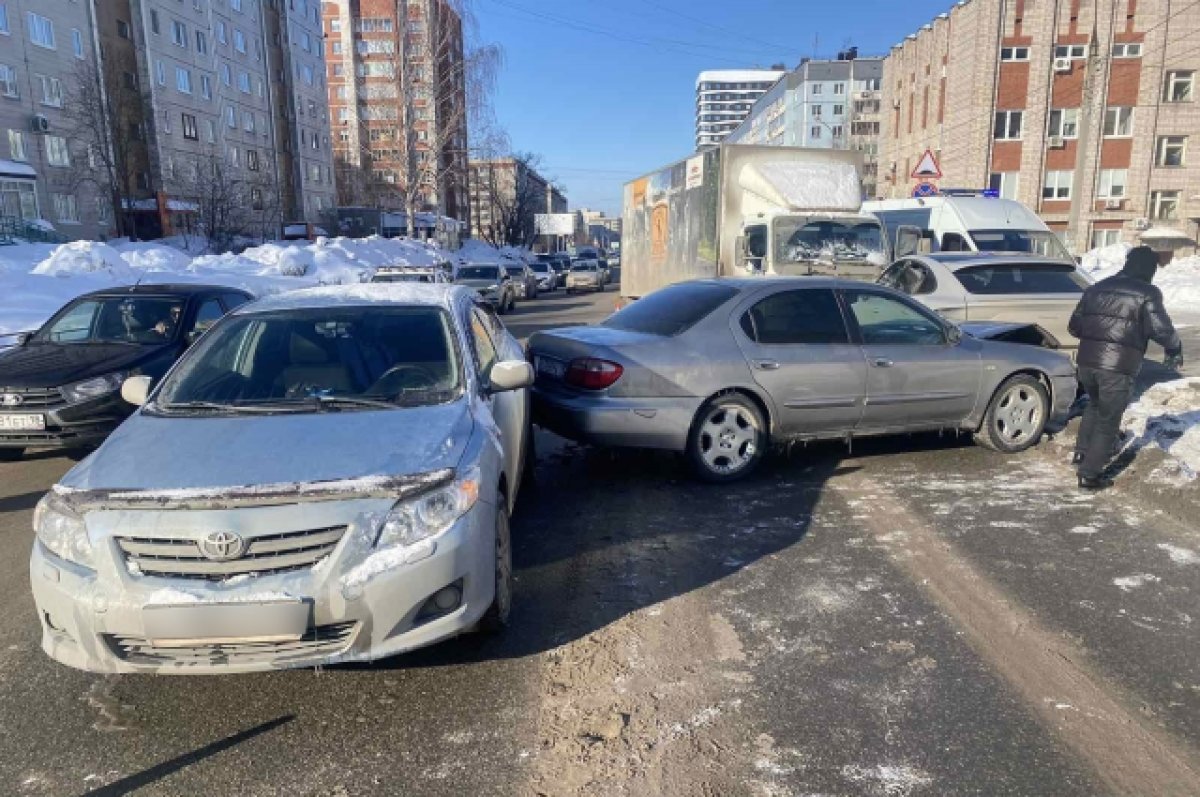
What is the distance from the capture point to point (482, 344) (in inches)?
192

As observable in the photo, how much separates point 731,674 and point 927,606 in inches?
48.0

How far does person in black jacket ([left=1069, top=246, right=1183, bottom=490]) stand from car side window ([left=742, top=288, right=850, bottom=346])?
1.69 meters

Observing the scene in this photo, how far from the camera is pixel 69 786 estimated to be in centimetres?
266

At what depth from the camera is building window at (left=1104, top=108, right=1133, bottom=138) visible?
38.8m

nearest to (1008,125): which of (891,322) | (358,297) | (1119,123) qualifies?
(1119,123)

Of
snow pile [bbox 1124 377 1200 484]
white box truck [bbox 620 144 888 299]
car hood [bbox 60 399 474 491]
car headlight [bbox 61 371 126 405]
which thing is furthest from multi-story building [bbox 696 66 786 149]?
car hood [bbox 60 399 474 491]

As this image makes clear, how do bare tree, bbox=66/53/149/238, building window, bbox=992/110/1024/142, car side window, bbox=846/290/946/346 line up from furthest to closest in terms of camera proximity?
building window, bbox=992/110/1024/142 → bare tree, bbox=66/53/149/238 → car side window, bbox=846/290/946/346

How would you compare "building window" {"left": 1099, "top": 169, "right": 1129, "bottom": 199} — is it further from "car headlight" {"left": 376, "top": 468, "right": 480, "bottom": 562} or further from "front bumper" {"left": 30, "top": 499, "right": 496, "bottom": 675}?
"front bumper" {"left": 30, "top": 499, "right": 496, "bottom": 675}

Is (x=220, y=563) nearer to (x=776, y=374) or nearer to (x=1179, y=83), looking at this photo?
(x=776, y=374)

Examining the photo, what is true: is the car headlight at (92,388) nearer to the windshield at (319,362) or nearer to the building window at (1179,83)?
the windshield at (319,362)

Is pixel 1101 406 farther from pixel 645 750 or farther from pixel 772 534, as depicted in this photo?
pixel 645 750

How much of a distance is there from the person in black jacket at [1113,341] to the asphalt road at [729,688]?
0.82 m

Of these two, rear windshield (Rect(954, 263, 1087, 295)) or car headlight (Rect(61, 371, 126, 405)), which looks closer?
car headlight (Rect(61, 371, 126, 405))

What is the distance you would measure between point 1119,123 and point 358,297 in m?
45.4
